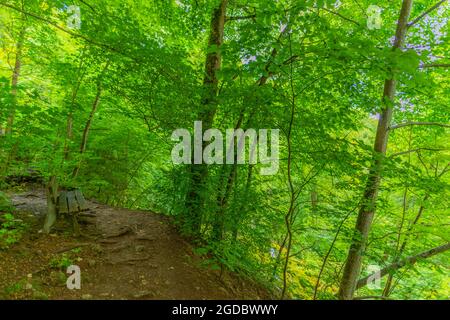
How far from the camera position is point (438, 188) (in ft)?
11.7

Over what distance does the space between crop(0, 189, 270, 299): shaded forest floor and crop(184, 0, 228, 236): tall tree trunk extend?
2.18 ft

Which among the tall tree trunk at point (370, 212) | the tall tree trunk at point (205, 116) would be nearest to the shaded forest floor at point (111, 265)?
the tall tree trunk at point (205, 116)

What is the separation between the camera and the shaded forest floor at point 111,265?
329 centimetres

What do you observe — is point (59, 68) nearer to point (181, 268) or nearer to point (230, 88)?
point (230, 88)

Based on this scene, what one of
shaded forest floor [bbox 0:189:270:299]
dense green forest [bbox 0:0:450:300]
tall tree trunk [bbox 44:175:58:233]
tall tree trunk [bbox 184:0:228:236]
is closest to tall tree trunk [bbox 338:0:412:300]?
dense green forest [bbox 0:0:450:300]

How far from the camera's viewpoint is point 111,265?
13.0 ft

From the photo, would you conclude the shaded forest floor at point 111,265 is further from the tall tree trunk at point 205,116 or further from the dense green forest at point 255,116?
the tall tree trunk at point 205,116

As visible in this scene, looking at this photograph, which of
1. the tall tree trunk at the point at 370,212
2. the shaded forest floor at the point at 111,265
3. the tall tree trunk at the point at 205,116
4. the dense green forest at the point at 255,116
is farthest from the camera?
the tall tree trunk at the point at 370,212

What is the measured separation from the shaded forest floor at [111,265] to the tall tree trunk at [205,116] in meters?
0.66

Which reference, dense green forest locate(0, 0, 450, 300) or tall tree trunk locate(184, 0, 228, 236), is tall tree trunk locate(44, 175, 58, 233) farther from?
tall tree trunk locate(184, 0, 228, 236)

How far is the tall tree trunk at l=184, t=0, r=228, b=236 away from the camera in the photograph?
397 cm

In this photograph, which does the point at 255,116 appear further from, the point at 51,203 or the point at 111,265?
the point at 51,203
